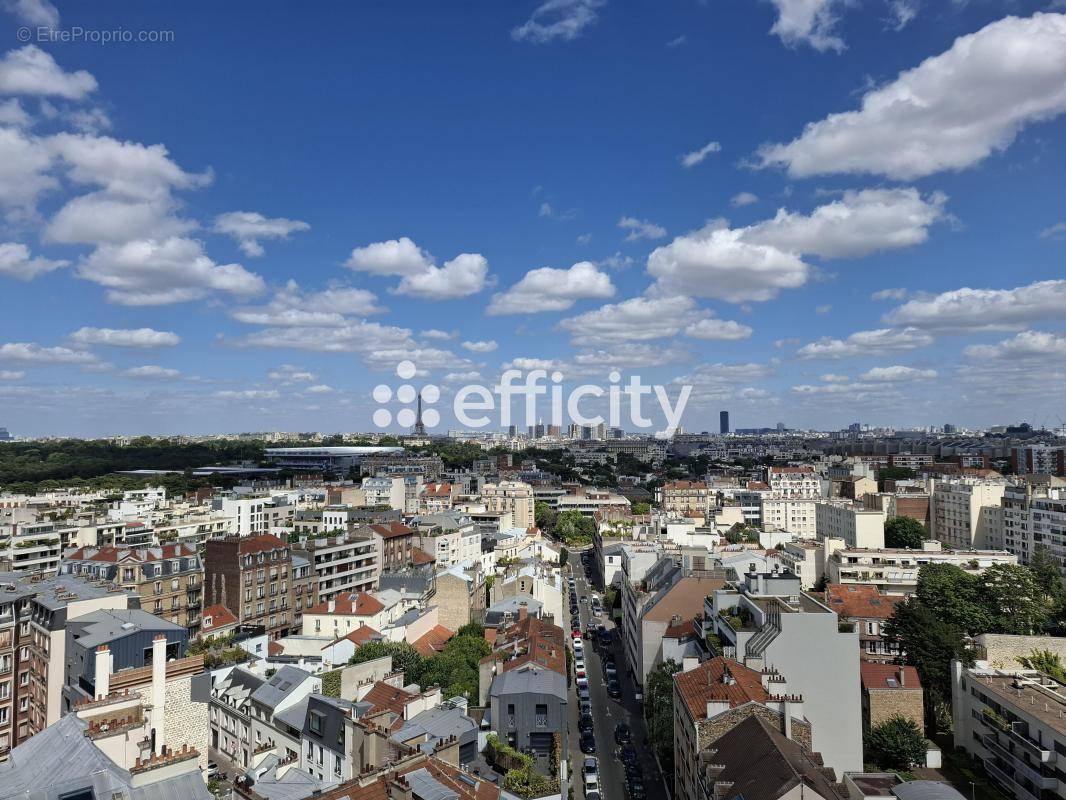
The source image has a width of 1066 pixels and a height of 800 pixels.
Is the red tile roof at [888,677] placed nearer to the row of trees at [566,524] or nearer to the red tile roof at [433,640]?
the red tile roof at [433,640]

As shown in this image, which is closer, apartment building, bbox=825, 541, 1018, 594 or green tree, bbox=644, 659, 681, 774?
green tree, bbox=644, 659, 681, 774

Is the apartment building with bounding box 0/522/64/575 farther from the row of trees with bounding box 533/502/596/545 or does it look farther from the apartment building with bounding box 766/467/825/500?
the apartment building with bounding box 766/467/825/500

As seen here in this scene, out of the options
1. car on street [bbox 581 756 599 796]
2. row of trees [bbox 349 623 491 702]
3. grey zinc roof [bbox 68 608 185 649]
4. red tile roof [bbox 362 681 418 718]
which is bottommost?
car on street [bbox 581 756 599 796]

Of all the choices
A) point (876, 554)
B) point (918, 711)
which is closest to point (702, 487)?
point (876, 554)

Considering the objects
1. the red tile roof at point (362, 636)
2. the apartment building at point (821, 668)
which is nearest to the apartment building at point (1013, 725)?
the apartment building at point (821, 668)

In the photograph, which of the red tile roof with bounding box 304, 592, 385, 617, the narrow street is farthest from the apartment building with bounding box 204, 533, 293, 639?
the narrow street

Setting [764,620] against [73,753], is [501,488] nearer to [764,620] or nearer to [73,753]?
[764,620]

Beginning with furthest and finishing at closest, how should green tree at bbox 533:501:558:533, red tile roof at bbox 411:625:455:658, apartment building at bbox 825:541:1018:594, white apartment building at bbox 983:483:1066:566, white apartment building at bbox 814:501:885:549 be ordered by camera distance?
green tree at bbox 533:501:558:533
white apartment building at bbox 814:501:885:549
white apartment building at bbox 983:483:1066:566
apartment building at bbox 825:541:1018:594
red tile roof at bbox 411:625:455:658
